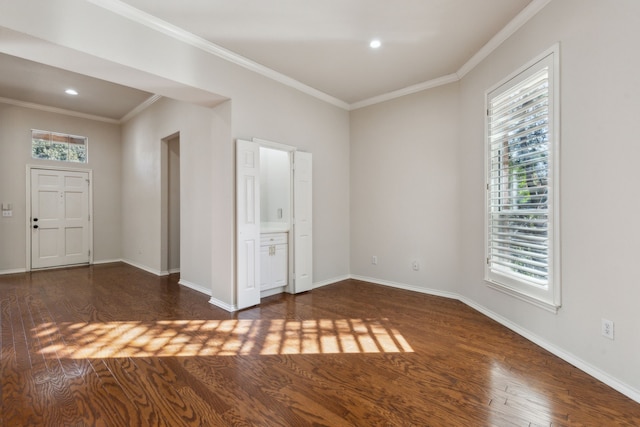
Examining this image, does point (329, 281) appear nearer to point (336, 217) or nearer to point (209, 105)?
point (336, 217)

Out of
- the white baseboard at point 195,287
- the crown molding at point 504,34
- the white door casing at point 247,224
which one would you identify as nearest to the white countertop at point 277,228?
the white door casing at point 247,224

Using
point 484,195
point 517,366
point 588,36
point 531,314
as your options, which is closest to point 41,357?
point 517,366

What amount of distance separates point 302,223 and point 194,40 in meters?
2.62

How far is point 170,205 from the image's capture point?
5695 mm

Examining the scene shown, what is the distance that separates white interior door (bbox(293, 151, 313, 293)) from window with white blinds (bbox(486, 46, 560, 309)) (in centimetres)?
238

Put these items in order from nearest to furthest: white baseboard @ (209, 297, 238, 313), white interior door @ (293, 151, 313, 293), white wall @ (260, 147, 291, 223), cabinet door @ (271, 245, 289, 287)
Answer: white baseboard @ (209, 297, 238, 313)
cabinet door @ (271, 245, 289, 287)
white interior door @ (293, 151, 313, 293)
white wall @ (260, 147, 291, 223)

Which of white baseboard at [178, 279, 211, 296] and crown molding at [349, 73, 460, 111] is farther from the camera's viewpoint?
white baseboard at [178, 279, 211, 296]

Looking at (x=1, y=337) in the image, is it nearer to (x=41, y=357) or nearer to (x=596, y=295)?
(x=41, y=357)

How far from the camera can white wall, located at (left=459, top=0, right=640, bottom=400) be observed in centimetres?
196

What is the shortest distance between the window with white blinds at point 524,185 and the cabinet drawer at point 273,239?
265 cm

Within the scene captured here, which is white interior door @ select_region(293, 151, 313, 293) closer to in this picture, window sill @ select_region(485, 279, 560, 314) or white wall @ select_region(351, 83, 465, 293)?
white wall @ select_region(351, 83, 465, 293)

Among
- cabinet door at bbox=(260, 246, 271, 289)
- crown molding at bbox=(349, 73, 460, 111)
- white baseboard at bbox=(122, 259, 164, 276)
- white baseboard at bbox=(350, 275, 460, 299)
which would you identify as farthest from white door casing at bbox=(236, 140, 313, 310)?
white baseboard at bbox=(122, 259, 164, 276)

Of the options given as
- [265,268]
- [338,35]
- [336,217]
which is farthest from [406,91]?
[265,268]

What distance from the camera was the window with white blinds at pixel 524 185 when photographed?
254cm
